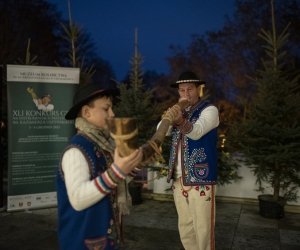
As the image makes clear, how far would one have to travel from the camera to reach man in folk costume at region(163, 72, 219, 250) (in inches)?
138

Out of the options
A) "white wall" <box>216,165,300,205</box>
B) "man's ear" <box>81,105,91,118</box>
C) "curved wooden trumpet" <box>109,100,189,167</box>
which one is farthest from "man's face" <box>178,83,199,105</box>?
"white wall" <box>216,165,300,205</box>

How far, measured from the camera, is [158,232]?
200 inches

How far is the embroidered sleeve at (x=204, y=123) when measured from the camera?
3291 millimetres

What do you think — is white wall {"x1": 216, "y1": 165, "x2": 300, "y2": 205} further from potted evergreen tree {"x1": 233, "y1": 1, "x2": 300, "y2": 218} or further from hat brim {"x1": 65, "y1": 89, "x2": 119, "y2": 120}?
hat brim {"x1": 65, "y1": 89, "x2": 119, "y2": 120}

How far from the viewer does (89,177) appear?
1.88 meters

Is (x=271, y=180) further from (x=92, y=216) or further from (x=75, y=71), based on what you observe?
(x=92, y=216)

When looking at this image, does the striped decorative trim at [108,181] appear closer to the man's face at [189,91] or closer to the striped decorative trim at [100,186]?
the striped decorative trim at [100,186]

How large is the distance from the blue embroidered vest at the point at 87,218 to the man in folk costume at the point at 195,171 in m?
1.58

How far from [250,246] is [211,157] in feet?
5.73

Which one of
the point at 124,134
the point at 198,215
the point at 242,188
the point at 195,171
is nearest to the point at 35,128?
the point at 195,171

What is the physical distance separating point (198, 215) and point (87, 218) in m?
1.79

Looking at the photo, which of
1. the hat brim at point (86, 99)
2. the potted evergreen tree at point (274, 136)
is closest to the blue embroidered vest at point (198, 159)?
the hat brim at point (86, 99)

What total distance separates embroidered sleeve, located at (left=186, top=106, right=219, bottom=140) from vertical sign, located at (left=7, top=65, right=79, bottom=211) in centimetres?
334

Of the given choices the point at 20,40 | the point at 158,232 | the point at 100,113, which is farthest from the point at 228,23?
the point at 100,113
